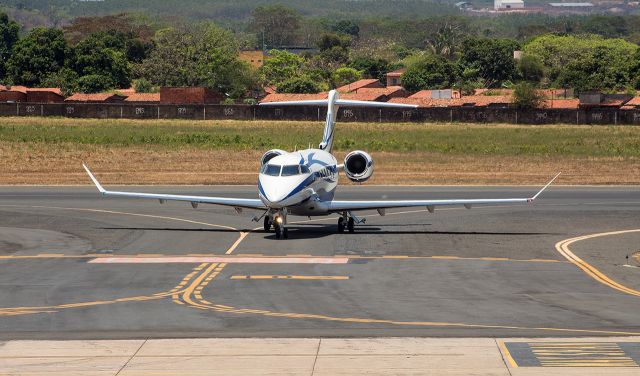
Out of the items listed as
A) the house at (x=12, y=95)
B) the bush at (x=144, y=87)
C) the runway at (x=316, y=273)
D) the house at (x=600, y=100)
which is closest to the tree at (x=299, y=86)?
the bush at (x=144, y=87)

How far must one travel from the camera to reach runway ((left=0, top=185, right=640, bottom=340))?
27.7m

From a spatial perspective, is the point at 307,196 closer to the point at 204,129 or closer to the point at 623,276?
the point at 623,276

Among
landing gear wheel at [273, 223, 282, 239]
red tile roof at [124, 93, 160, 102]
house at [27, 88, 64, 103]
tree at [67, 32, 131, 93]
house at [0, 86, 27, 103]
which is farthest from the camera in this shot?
tree at [67, 32, 131, 93]

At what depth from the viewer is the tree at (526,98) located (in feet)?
490

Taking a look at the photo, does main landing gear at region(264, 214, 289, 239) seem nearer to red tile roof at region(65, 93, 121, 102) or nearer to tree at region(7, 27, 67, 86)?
red tile roof at region(65, 93, 121, 102)

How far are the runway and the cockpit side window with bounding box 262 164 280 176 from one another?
8.48 feet

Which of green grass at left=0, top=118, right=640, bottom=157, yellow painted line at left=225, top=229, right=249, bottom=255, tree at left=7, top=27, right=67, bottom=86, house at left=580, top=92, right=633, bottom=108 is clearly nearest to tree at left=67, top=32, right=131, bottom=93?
tree at left=7, top=27, right=67, bottom=86

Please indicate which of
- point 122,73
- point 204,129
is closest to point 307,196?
point 204,129

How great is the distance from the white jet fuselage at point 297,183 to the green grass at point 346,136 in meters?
43.9

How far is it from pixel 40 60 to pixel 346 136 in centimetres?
10340

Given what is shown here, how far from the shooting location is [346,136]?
104125mm

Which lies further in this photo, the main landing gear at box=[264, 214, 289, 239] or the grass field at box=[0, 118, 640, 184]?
the grass field at box=[0, 118, 640, 184]

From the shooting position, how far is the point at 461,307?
29938mm

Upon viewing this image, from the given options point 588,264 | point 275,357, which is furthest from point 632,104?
point 275,357
